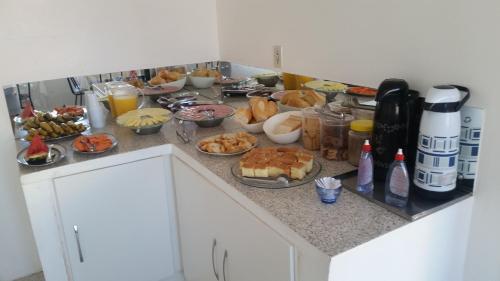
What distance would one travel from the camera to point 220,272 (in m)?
1.36

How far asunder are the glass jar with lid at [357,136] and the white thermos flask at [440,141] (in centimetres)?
21

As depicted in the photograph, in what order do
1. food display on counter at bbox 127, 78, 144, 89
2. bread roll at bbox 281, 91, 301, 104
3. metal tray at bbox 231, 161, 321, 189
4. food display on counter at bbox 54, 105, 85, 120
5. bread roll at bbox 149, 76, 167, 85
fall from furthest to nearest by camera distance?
bread roll at bbox 149, 76, 167, 85
food display on counter at bbox 127, 78, 144, 89
food display on counter at bbox 54, 105, 85, 120
bread roll at bbox 281, 91, 301, 104
metal tray at bbox 231, 161, 321, 189

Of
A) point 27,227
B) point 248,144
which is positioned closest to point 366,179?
point 248,144

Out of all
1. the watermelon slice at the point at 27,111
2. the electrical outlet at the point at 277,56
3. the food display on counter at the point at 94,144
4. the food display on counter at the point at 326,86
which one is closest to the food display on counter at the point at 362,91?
the food display on counter at the point at 326,86

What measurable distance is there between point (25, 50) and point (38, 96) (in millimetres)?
226

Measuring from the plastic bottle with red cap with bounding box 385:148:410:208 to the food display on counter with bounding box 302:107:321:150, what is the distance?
426 mm

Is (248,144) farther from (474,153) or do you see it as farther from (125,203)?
(474,153)

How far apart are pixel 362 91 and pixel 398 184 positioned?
Result: 0.48 meters

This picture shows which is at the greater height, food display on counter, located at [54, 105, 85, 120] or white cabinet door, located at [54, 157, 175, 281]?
food display on counter, located at [54, 105, 85, 120]

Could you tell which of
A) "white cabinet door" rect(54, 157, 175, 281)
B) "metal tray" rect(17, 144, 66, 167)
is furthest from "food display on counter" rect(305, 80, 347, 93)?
"metal tray" rect(17, 144, 66, 167)

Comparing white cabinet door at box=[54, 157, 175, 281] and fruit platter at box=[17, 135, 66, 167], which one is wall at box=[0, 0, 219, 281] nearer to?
fruit platter at box=[17, 135, 66, 167]

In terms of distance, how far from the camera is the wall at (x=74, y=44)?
1.66 m

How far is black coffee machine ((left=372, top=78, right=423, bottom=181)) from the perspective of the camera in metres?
1.06

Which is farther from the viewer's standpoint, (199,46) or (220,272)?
(199,46)
